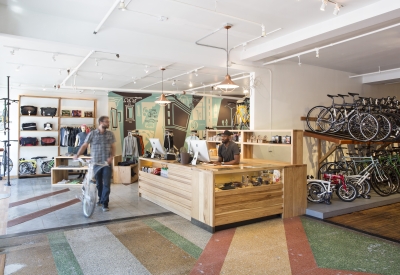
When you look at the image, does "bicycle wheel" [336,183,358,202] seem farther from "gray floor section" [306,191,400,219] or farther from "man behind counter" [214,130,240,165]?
"man behind counter" [214,130,240,165]

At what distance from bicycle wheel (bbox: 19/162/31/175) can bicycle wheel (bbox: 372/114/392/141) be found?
1033 cm

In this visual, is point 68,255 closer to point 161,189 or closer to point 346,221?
point 161,189

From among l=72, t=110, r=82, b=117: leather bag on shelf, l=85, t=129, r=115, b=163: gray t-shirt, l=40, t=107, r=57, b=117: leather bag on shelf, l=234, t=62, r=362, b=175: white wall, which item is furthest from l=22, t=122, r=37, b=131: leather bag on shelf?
l=234, t=62, r=362, b=175: white wall

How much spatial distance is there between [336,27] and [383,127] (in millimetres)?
3399

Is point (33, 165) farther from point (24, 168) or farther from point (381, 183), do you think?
point (381, 183)

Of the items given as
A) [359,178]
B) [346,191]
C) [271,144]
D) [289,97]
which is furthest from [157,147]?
[359,178]

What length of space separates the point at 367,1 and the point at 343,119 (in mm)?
3688

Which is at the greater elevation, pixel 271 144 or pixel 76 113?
pixel 76 113

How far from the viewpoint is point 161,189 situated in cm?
610

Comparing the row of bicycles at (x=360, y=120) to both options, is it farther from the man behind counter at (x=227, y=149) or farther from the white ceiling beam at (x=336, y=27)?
the man behind counter at (x=227, y=149)

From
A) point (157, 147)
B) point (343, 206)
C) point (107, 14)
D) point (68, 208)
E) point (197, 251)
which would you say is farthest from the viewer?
point (157, 147)

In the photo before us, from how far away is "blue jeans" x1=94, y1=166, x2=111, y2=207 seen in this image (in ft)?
18.9

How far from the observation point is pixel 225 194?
4.78 metres

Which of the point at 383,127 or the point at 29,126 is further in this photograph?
the point at 29,126
